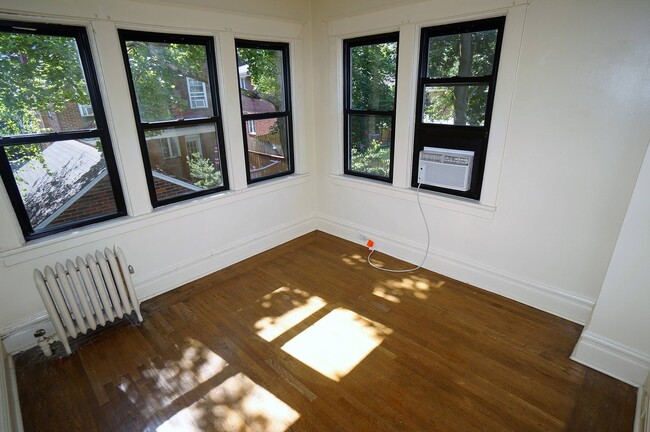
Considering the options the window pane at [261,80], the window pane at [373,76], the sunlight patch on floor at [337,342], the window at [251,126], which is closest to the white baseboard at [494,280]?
the sunlight patch on floor at [337,342]

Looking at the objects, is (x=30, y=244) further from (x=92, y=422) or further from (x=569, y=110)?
(x=569, y=110)

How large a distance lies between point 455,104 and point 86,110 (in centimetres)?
296

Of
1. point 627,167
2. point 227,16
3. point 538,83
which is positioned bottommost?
point 627,167

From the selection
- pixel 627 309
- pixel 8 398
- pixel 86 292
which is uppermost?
pixel 627 309

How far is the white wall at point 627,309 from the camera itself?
74.5 inches

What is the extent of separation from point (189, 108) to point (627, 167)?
3.40 m

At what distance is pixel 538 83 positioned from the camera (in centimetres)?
242

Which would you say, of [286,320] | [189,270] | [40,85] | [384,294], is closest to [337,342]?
[286,320]

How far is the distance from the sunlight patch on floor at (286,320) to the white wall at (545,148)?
1.23 m

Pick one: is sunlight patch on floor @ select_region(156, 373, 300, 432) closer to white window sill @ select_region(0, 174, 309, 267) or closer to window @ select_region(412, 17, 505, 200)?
white window sill @ select_region(0, 174, 309, 267)

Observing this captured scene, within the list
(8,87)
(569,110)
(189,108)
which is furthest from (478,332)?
(8,87)

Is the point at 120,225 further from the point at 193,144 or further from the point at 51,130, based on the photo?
the point at 193,144

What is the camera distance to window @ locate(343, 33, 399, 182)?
3.33 metres

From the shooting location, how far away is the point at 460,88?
286 centimetres
